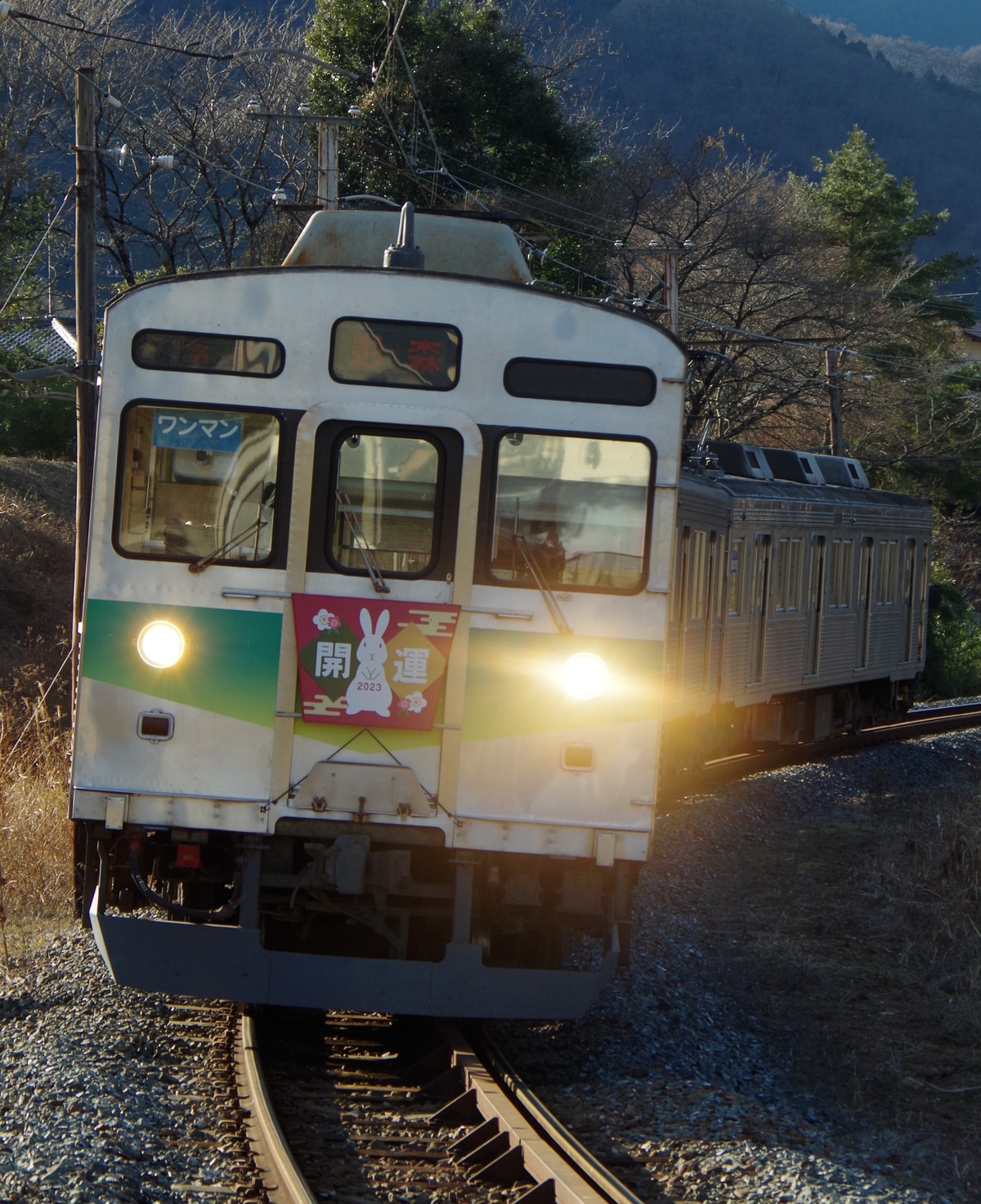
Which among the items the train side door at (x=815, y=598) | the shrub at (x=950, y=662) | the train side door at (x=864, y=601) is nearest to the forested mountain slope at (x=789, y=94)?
the shrub at (x=950, y=662)

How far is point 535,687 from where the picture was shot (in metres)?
6.16

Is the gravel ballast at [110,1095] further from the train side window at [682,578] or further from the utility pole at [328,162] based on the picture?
the utility pole at [328,162]

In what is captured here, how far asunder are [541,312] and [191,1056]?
3.39 m

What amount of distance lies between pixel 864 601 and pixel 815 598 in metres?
1.96

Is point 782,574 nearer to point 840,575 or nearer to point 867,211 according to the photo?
point 840,575

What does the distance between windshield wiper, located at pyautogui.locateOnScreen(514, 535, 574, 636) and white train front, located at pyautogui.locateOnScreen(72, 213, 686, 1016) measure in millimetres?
10

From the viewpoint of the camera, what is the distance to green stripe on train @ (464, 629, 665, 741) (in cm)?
Result: 612

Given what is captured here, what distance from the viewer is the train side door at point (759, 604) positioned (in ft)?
49.2

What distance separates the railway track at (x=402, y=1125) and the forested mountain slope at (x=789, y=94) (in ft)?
340

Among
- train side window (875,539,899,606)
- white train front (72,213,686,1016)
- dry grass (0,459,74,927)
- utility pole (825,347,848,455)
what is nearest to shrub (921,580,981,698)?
utility pole (825,347,848,455)

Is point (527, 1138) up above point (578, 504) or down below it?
below

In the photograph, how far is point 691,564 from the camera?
41.3 feet

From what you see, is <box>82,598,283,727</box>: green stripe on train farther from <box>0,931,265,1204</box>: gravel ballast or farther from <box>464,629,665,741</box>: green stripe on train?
<box>0,931,265,1204</box>: gravel ballast

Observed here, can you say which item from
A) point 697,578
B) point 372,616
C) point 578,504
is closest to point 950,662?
point 697,578
